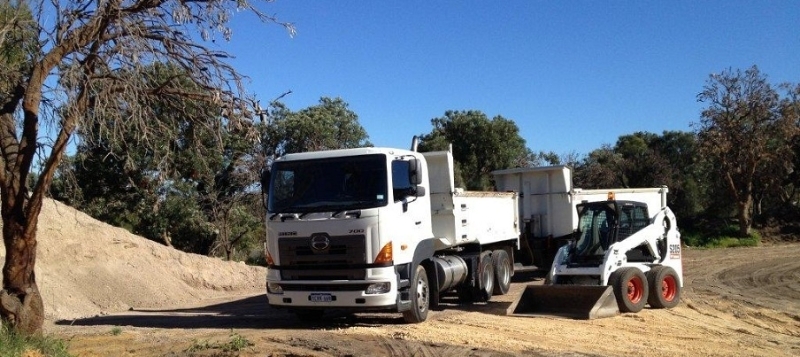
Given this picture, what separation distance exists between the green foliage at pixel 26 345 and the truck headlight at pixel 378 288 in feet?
14.9

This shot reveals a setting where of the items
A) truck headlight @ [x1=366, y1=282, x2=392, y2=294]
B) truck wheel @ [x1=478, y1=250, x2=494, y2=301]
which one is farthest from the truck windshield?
truck wheel @ [x1=478, y1=250, x2=494, y2=301]

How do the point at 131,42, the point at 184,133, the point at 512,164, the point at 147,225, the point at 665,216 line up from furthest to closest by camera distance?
the point at 512,164
the point at 147,225
the point at 665,216
the point at 184,133
the point at 131,42

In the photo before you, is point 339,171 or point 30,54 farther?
point 339,171

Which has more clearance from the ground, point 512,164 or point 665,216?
point 512,164

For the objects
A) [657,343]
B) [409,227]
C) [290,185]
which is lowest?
[657,343]

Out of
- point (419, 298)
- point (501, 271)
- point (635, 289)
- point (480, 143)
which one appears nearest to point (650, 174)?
point (480, 143)

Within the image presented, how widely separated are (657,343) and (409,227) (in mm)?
4432

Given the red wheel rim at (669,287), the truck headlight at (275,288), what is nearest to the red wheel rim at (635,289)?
the red wheel rim at (669,287)

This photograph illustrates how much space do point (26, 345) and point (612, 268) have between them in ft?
34.0

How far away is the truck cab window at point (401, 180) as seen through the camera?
12266mm

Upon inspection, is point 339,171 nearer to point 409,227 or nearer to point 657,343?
point 409,227

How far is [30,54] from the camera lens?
981cm

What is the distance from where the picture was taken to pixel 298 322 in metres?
13.7

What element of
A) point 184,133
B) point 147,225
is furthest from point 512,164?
point 184,133
